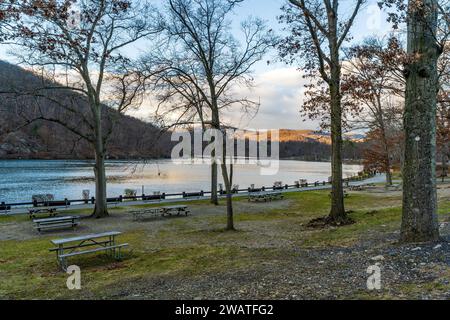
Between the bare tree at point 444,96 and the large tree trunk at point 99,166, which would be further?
the large tree trunk at point 99,166

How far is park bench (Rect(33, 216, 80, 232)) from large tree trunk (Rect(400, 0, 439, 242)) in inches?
546

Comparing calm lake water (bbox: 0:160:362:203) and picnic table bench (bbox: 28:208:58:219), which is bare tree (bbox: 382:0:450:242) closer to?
calm lake water (bbox: 0:160:362:203)

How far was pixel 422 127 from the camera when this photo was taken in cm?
679

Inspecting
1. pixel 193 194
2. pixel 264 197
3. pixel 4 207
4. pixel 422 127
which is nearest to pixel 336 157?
pixel 422 127

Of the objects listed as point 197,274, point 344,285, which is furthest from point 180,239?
point 344,285

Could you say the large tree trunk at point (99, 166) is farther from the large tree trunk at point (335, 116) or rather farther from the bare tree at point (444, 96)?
the bare tree at point (444, 96)

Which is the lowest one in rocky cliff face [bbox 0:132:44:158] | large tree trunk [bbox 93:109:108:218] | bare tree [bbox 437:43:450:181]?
large tree trunk [bbox 93:109:108:218]

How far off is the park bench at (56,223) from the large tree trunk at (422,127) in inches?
546

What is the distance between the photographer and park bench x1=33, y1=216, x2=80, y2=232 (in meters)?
14.7

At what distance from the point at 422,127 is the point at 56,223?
15.2m

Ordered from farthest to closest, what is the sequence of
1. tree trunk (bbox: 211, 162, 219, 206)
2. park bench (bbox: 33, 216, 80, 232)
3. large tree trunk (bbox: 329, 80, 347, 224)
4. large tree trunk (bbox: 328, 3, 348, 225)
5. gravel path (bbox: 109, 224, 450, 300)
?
tree trunk (bbox: 211, 162, 219, 206) < park bench (bbox: 33, 216, 80, 232) < large tree trunk (bbox: 329, 80, 347, 224) < large tree trunk (bbox: 328, 3, 348, 225) < gravel path (bbox: 109, 224, 450, 300)

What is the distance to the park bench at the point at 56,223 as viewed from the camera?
14742mm

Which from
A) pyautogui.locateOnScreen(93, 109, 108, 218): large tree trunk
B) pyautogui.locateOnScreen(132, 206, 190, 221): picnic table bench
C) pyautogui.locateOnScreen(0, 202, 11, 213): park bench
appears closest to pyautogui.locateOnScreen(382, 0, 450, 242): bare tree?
pyautogui.locateOnScreen(132, 206, 190, 221): picnic table bench

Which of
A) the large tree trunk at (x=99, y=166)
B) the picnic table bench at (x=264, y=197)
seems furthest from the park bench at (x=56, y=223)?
the picnic table bench at (x=264, y=197)
